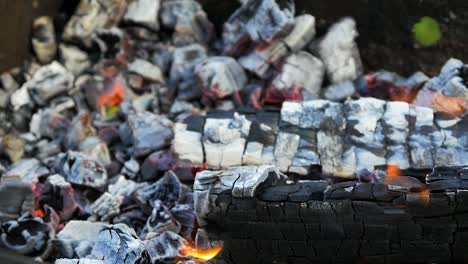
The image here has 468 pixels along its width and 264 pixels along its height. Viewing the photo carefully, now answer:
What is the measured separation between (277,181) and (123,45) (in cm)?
209

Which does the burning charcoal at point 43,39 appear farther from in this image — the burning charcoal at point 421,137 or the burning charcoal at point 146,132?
the burning charcoal at point 421,137

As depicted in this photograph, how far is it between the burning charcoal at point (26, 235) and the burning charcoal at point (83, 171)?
0.39m

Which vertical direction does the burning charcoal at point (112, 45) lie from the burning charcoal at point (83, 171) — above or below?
above

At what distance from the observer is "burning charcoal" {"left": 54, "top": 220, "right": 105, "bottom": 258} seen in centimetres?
321

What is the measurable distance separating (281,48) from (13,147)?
1.88 m

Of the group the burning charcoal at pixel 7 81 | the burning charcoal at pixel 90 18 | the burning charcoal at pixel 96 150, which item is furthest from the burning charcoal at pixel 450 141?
the burning charcoal at pixel 7 81

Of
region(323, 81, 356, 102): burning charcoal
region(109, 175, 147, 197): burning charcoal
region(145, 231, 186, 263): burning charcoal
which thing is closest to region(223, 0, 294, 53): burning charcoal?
region(323, 81, 356, 102): burning charcoal

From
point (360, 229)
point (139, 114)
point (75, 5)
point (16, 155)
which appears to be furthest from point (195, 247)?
point (75, 5)

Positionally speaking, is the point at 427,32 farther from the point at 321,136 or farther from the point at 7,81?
the point at 7,81

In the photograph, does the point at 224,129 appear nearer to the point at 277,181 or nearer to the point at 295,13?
the point at 277,181

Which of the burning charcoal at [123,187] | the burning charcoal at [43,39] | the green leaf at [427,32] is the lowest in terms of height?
the burning charcoal at [123,187]

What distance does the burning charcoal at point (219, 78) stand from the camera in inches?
159

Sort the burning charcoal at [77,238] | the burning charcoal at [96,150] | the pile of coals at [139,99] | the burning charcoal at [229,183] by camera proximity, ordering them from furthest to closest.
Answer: the burning charcoal at [96,150], the pile of coals at [139,99], the burning charcoal at [77,238], the burning charcoal at [229,183]

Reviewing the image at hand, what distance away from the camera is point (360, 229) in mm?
2691
